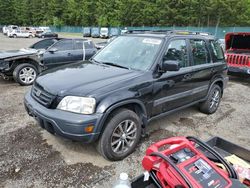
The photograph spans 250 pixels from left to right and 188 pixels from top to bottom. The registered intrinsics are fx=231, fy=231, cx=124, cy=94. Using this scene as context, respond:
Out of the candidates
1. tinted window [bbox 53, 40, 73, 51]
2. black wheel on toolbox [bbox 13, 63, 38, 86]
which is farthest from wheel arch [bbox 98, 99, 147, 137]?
tinted window [bbox 53, 40, 73, 51]

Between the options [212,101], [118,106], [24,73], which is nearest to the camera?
[118,106]

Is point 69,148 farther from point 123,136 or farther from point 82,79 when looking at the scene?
point 82,79

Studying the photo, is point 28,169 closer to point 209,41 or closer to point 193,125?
point 193,125

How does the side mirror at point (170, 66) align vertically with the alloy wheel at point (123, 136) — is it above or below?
above

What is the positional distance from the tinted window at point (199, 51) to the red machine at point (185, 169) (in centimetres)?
248

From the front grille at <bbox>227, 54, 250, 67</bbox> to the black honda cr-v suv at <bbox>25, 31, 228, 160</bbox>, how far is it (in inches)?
152

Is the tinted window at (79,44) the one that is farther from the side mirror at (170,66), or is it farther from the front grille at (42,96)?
the side mirror at (170,66)

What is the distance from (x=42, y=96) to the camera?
325 cm

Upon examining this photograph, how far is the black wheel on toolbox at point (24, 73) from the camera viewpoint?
7.07m

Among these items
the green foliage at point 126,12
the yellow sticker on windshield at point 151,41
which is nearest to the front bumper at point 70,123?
the yellow sticker on windshield at point 151,41

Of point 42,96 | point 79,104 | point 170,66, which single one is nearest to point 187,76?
point 170,66

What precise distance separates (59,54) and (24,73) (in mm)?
1424

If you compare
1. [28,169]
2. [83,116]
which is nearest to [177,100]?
[83,116]

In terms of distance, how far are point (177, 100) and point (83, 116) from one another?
1.96 m
